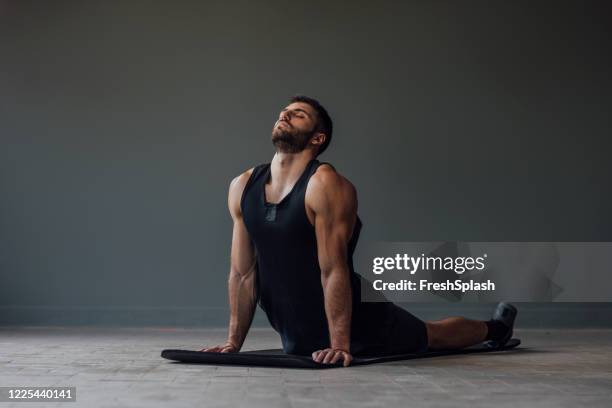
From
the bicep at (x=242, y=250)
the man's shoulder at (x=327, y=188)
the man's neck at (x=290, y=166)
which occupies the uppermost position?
the man's neck at (x=290, y=166)

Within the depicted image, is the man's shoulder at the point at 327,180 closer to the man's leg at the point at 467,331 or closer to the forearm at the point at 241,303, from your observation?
the forearm at the point at 241,303

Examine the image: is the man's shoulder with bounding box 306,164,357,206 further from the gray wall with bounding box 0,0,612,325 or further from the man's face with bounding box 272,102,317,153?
the gray wall with bounding box 0,0,612,325

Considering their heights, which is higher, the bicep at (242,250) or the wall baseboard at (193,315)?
the bicep at (242,250)

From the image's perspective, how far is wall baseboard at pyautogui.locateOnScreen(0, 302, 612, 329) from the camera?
5844 millimetres

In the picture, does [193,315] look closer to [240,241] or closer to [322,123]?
[240,241]

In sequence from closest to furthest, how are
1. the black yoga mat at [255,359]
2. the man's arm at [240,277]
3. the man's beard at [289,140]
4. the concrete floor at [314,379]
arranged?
1. the concrete floor at [314,379]
2. the black yoga mat at [255,359]
3. the man's beard at [289,140]
4. the man's arm at [240,277]

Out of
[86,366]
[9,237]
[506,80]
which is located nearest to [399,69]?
[506,80]

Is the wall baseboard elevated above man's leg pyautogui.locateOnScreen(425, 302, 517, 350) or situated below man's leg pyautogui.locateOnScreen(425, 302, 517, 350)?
below

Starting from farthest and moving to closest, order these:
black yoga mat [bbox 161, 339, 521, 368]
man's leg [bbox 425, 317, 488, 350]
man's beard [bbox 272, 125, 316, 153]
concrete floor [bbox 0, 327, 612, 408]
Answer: man's leg [bbox 425, 317, 488, 350]
man's beard [bbox 272, 125, 316, 153]
black yoga mat [bbox 161, 339, 521, 368]
concrete floor [bbox 0, 327, 612, 408]

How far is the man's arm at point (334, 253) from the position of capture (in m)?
3.40

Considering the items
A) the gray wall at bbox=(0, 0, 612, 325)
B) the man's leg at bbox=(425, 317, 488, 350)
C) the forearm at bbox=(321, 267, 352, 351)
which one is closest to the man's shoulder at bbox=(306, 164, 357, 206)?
the forearm at bbox=(321, 267, 352, 351)

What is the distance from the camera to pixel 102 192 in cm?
598

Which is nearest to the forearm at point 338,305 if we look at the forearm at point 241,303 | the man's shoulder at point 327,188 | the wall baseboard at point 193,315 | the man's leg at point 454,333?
the man's shoulder at point 327,188


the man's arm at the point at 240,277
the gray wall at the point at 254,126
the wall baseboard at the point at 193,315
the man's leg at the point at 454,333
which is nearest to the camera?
the man's arm at the point at 240,277
